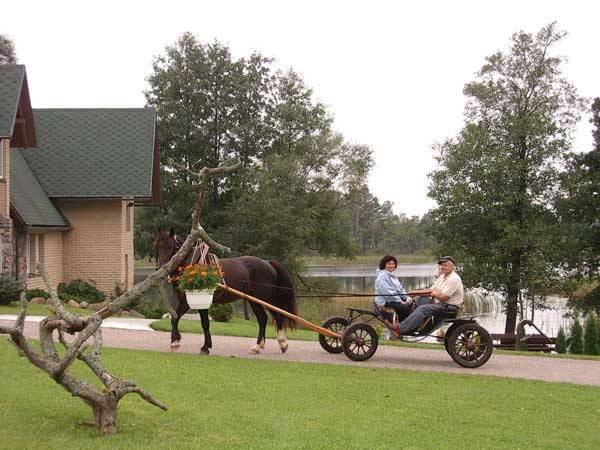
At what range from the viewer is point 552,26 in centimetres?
3219

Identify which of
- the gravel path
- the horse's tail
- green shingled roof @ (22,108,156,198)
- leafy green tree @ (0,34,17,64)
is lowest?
the gravel path

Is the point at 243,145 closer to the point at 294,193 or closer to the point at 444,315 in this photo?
the point at 294,193

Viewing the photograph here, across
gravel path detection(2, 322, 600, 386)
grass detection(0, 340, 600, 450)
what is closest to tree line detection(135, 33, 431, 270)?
gravel path detection(2, 322, 600, 386)

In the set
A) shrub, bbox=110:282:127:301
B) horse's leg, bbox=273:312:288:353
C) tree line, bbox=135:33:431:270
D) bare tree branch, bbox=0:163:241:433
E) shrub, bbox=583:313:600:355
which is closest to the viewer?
bare tree branch, bbox=0:163:241:433

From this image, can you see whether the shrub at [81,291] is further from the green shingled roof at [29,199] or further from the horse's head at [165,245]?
the horse's head at [165,245]

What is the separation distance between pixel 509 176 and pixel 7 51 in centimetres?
3928

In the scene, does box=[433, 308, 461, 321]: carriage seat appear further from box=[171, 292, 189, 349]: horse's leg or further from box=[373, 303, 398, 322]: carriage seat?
box=[171, 292, 189, 349]: horse's leg

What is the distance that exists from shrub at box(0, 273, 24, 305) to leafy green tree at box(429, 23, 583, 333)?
55.8 ft

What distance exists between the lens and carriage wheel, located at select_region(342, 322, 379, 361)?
12414mm

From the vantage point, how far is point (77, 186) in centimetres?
2844

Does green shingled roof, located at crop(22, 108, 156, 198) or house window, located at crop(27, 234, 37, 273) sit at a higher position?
green shingled roof, located at crop(22, 108, 156, 198)

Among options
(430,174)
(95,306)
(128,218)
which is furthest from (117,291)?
(430,174)

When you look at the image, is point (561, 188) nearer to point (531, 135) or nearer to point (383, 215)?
point (531, 135)

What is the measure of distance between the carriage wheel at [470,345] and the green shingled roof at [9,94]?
1575cm
